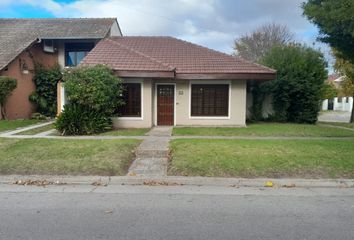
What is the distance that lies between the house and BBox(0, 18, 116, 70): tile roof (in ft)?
16.3

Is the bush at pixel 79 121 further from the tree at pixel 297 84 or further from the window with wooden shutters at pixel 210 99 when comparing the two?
the tree at pixel 297 84

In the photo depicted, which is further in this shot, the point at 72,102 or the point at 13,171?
→ the point at 72,102

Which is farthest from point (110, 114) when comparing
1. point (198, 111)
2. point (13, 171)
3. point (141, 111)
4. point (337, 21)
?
point (337, 21)

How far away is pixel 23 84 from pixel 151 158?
13921 mm

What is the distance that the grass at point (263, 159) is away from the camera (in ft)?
24.7

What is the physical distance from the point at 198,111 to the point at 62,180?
10.3 m

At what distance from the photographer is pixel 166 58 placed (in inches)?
692

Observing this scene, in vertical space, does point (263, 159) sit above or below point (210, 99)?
below

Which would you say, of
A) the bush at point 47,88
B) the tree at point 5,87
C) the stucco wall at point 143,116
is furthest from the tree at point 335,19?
the bush at point 47,88

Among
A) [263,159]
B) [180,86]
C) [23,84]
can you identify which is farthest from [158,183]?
[23,84]

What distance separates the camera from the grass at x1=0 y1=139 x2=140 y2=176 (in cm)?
772

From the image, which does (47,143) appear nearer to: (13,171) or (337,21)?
(13,171)

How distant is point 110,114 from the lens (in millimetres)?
14859

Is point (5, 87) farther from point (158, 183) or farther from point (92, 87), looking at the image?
point (158, 183)
